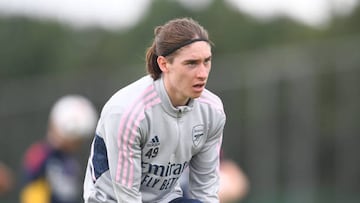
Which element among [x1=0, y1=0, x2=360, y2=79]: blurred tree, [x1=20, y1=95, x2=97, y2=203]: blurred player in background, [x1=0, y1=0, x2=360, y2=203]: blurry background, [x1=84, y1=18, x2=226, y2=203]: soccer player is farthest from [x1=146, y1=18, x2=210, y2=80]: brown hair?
[x1=0, y1=0, x2=360, y2=79]: blurred tree

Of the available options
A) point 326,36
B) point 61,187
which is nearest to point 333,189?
point 326,36

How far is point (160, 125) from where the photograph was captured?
→ 6.29 metres

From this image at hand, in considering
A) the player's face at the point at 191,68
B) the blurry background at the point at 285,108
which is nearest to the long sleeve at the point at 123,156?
the player's face at the point at 191,68

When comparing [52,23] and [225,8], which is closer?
[225,8]

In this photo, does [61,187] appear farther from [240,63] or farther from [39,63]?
[39,63]

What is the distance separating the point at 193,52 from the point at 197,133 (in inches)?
23.0

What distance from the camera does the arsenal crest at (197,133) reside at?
6457 millimetres

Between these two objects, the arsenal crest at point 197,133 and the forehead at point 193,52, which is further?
the arsenal crest at point 197,133

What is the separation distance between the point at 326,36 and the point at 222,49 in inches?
149

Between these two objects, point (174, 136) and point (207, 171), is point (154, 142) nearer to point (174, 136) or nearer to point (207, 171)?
point (174, 136)

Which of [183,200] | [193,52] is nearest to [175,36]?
[193,52]

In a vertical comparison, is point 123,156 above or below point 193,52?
below

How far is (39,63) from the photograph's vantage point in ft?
104

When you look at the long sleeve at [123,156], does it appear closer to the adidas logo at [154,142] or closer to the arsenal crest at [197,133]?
the adidas logo at [154,142]
